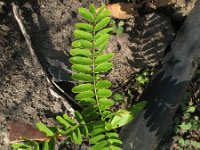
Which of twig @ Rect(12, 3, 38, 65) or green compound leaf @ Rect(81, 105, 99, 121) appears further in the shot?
twig @ Rect(12, 3, 38, 65)

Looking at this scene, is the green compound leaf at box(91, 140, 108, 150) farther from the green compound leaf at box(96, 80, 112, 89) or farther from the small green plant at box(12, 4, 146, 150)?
the green compound leaf at box(96, 80, 112, 89)

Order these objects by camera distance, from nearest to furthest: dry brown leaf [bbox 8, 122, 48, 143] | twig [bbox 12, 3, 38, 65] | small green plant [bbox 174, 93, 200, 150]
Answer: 1. dry brown leaf [bbox 8, 122, 48, 143]
2. twig [bbox 12, 3, 38, 65]
3. small green plant [bbox 174, 93, 200, 150]

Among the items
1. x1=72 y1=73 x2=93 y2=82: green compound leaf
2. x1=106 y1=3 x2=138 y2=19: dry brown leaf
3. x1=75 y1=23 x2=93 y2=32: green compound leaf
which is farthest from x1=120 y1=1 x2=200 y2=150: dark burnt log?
x1=75 y1=23 x2=93 y2=32: green compound leaf

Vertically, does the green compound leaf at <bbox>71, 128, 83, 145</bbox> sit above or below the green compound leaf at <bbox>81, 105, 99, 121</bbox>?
below

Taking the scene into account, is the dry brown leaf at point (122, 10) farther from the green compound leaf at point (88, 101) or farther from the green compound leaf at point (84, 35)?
the green compound leaf at point (88, 101)

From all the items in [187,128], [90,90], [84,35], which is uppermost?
[84,35]

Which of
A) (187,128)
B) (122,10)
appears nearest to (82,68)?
(122,10)

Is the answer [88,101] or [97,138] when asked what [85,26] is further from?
[97,138]
